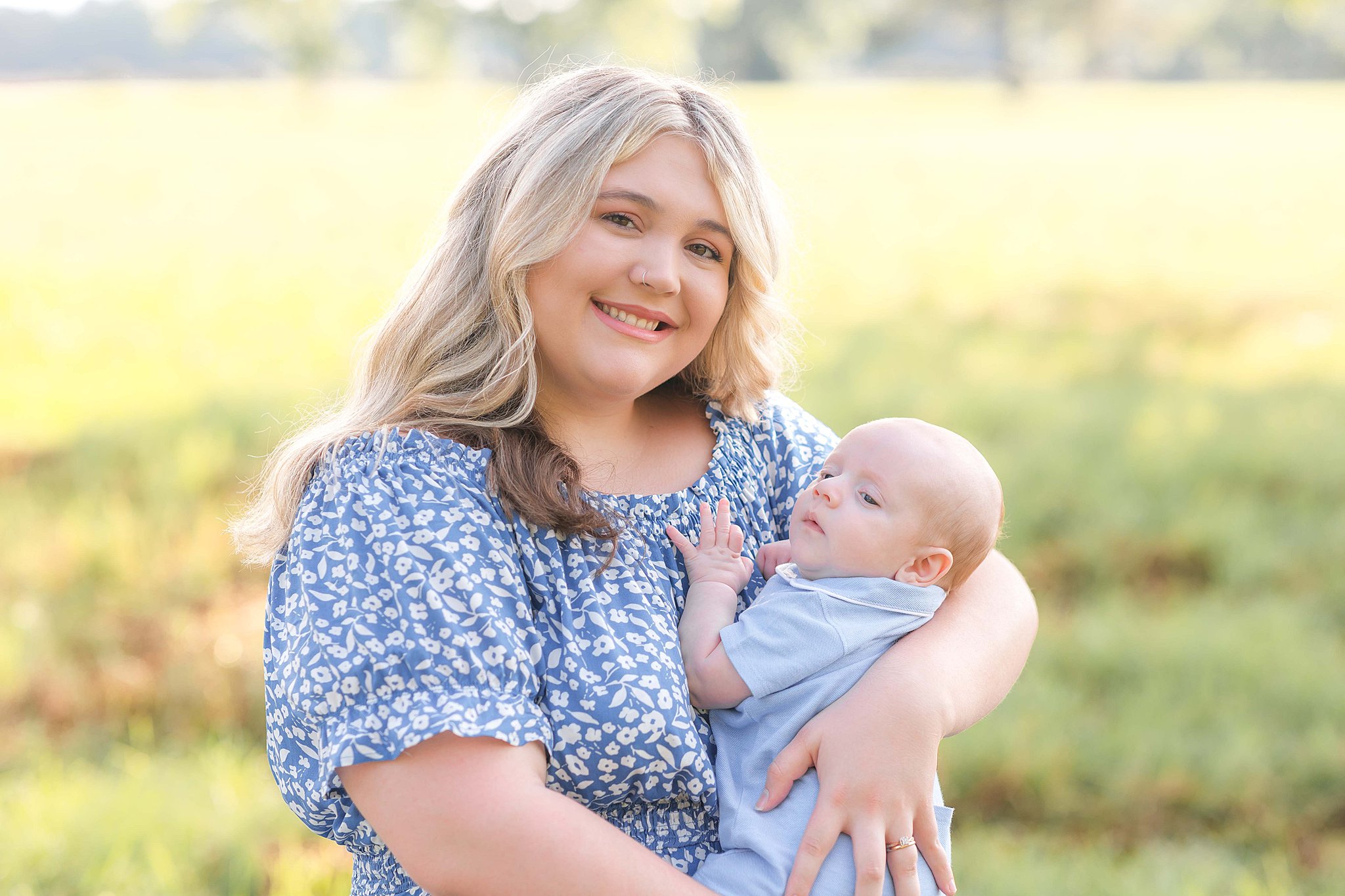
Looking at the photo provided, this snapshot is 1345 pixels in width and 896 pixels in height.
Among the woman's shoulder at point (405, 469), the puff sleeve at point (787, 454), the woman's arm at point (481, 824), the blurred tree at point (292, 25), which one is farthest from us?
the blurred tree at point (292, 25)

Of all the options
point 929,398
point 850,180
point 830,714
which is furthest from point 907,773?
point 850,180

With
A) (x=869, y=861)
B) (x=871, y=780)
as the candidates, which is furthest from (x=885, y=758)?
(x=869, y=861)

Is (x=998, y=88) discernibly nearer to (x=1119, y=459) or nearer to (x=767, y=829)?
(x=1119, y=459)

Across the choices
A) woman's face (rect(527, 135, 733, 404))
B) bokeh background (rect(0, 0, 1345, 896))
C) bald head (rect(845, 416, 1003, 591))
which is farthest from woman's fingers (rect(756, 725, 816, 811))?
bokeh background (rect(0, 0, 1345, 896))

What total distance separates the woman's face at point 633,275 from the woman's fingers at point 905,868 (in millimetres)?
822

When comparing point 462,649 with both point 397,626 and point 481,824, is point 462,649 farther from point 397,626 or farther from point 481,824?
point 481,824

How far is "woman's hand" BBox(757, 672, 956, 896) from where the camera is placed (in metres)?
1.68

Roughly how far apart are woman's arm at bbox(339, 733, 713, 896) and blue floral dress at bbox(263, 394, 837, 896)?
0.03 metres

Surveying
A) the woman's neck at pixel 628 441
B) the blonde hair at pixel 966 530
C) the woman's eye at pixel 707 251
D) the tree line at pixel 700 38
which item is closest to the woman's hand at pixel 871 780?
the blonde hair at pixel 966 530

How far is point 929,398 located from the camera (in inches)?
244

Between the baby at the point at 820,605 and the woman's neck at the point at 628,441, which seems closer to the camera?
the baby at the point at 820,605

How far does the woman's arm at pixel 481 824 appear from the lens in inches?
57.9

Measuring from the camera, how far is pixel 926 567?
1.91 meters

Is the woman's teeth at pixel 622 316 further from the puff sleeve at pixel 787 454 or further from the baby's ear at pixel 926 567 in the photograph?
the baby's ear at pixel 926 567
